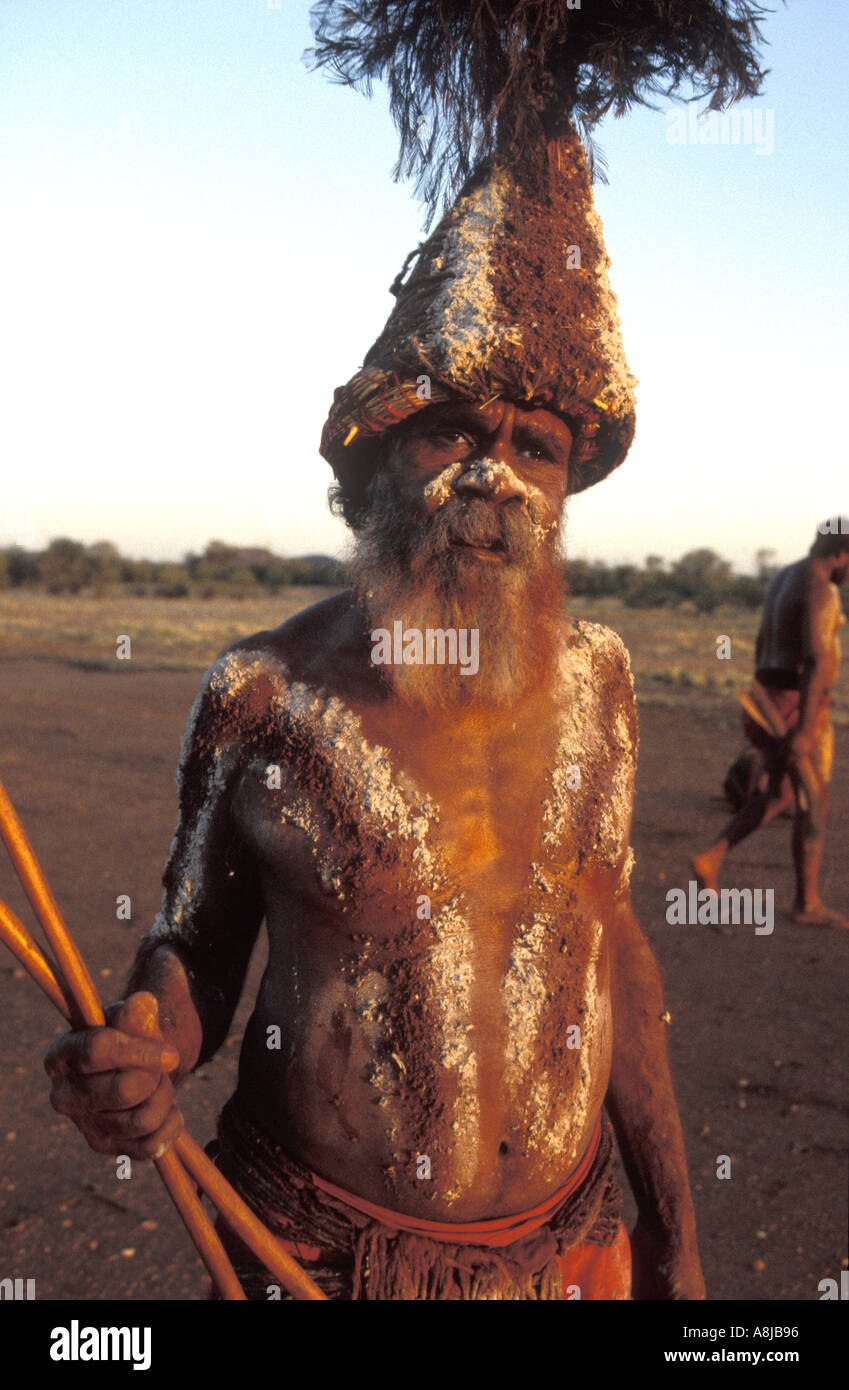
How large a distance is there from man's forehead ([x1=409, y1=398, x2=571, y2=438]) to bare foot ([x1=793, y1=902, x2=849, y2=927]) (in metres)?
5.88

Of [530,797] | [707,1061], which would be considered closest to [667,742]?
[707,1061]

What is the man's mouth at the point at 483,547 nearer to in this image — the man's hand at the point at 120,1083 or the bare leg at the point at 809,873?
the man's hand at the point at 120,1083

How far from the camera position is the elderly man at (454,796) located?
1782 mm

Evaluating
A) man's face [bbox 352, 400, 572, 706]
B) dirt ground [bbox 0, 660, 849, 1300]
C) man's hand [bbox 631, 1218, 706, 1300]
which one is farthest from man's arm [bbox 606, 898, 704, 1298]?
dirt ground [bbox 0, 660, 849, 1300]

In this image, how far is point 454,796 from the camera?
6.17 ft

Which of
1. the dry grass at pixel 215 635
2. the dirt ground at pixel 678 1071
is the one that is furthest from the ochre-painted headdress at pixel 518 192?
the dry grass at pixel 215 635

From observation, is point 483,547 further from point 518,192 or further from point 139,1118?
point 139,1118

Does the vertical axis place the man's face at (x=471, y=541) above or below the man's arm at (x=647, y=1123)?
above

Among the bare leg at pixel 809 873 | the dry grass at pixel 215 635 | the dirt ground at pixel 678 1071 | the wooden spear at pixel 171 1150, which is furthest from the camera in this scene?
the dry grass at pixel 215 635

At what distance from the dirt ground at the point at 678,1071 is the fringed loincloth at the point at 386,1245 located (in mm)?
1931

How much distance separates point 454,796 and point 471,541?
0.45 meters

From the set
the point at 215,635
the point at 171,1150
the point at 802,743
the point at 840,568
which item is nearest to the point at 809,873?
the point at 802,743

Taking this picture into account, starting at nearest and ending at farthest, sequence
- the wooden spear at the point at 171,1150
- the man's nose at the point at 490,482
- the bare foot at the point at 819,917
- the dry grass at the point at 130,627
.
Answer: the wooden spear at the point at 171,1150, the man's nose at the point at 490,482, the bare foot at the point at 819,917, the dry grass at the point at 130,627

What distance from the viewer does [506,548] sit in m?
1.91
